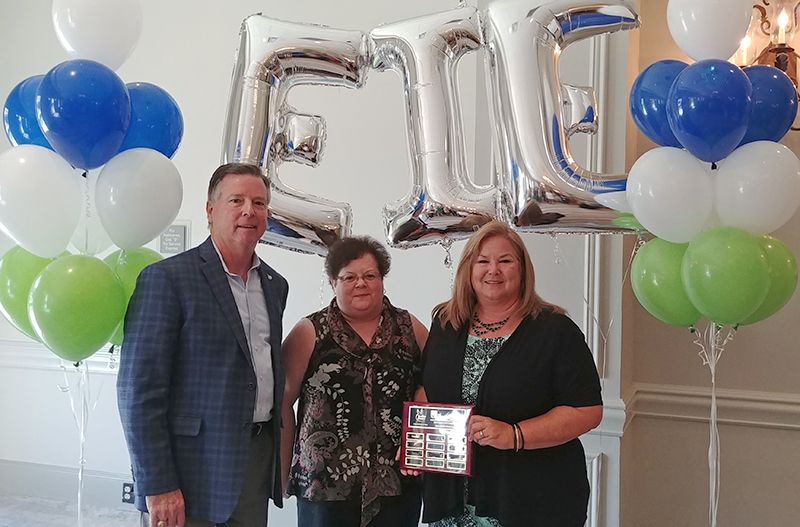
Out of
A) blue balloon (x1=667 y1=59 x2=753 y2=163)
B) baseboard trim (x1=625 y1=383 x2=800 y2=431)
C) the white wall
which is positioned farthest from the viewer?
baseboard trim (x1=625 y1=383 x2=800 y2=431)

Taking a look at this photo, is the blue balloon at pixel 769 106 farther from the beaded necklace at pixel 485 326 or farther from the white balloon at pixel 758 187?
the beaded necklace at pixel 485 326

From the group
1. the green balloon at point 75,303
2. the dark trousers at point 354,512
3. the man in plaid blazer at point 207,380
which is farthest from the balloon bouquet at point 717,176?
the green balloon at point 75,303

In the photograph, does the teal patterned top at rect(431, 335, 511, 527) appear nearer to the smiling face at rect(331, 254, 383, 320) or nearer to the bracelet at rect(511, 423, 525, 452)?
the bracelet at rect(511, 423, 525, 452)

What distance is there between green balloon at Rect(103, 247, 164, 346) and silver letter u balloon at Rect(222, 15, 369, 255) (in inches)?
12.8

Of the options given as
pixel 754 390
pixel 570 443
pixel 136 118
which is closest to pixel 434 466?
pixel 570 443

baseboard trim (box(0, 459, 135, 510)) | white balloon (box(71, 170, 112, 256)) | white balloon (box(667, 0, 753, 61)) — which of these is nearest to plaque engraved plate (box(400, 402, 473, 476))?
white balloon (box(71, 170, 112, 256))

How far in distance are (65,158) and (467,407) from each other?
108 centimetres

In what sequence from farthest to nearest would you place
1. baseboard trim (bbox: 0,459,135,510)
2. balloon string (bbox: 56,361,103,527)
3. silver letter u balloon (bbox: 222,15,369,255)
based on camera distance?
1. baseboard trim (bbox: 0,459,135,510)
2. silver letter u balloon (bbox: 222,15,369,255)
3. balloon string (bbox: 56,361,103,527)

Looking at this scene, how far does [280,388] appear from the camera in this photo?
5.40ft

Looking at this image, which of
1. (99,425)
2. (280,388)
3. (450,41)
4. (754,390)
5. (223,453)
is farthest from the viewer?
(99,425)

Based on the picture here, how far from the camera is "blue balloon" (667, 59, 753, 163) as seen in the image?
147cm

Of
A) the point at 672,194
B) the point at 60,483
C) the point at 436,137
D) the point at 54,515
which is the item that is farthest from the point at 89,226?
the point at 60,483

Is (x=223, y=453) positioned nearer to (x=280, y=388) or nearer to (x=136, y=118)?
(x=280, y=388)

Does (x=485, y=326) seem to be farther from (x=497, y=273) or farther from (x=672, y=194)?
(x=672, y=194)
